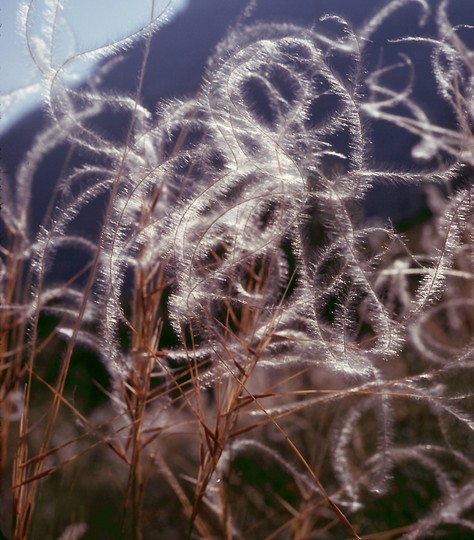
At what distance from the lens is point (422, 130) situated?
28.0 inches

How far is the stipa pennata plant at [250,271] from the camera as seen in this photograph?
1.44 feet

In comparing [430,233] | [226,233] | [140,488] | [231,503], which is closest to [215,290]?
[226,233]

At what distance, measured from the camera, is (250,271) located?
0.57 m

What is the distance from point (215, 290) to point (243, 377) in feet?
0.21

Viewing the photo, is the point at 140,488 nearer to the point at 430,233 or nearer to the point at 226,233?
the point at 226,233

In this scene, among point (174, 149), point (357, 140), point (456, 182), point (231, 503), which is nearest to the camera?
point (357, 140)

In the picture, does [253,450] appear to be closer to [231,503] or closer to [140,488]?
[231,503]

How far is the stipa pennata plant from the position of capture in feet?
1.44

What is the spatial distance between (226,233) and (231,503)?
306 mm

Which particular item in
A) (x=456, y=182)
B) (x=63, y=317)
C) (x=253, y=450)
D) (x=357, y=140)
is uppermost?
(x=357, y=140)

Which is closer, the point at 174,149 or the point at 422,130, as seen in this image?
the point at 174,149

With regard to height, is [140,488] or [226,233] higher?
[226,233]

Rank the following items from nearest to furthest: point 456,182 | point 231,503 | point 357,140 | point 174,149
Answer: point 357,140 → point 174,149 → point 231,503 → point 456,182

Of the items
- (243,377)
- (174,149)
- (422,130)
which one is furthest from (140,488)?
(422,130)
